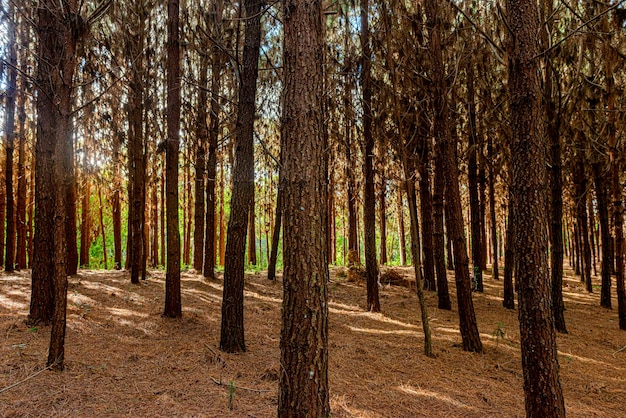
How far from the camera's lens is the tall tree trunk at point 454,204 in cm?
648

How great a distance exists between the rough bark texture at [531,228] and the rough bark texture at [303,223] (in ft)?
6.93

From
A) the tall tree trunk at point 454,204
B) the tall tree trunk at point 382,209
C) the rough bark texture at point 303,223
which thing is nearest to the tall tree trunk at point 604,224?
the tall tree trunk at point 454,204

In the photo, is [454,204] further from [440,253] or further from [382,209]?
[382,209]

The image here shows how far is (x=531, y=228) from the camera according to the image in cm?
368

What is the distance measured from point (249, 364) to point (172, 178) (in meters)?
3.59

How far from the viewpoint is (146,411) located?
3.89 metres

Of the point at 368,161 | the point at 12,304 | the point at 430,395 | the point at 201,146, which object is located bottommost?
the point at 430,395

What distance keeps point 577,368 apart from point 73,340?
8082mm

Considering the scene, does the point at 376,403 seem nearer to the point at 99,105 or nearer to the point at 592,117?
the point at 592,117

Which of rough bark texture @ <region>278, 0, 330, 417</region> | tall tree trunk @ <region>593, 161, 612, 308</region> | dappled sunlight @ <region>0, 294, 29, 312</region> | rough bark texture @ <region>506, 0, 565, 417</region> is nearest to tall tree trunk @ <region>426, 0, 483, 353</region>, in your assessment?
rough bark texture @ <region>506, 0, 565, 417</region>

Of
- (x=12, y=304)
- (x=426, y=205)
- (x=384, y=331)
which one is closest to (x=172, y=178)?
(x=12, y=304)

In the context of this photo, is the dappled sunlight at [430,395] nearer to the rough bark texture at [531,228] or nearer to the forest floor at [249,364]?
the forest floor at [249,364]

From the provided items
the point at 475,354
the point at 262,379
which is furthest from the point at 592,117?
the point at 262,379

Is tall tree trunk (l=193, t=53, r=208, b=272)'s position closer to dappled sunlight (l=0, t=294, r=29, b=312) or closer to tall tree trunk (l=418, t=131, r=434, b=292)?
dappled sunlight (l=0, t=294, r=29, b=312)
